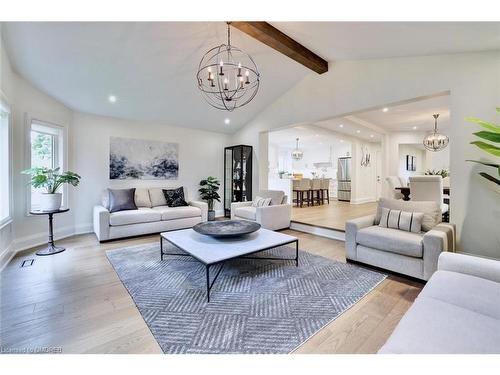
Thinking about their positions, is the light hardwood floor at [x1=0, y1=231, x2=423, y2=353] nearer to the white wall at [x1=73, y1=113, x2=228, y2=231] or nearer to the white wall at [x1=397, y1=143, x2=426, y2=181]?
the white wall at [x1=73, y1=113, x2=228, y2=231]

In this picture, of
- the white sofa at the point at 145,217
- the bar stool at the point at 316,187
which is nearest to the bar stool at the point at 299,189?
the bar stool at the point at 316,187

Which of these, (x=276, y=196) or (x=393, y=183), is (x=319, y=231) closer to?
(x=276, y=196)

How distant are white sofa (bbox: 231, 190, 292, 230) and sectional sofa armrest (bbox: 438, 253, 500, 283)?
3011mm

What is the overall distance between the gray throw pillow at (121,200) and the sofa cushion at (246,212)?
6.82 ft

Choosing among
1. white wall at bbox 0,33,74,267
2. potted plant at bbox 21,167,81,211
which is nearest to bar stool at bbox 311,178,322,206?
potted plant at bbox 21,167,81,211

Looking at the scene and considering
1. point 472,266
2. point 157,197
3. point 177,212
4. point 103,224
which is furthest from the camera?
point 157,197

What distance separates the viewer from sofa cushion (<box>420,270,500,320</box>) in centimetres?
129

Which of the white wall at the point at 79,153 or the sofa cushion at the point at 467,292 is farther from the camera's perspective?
the white wall at the point at 79,153

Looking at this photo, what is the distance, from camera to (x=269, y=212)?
15.2 ft

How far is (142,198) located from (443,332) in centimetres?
500

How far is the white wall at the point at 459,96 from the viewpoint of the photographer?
104 inches

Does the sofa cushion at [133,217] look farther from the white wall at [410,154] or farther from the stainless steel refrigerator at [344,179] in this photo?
the white wall at [410,154]

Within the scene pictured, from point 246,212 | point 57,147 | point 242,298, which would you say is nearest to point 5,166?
point 57,147
